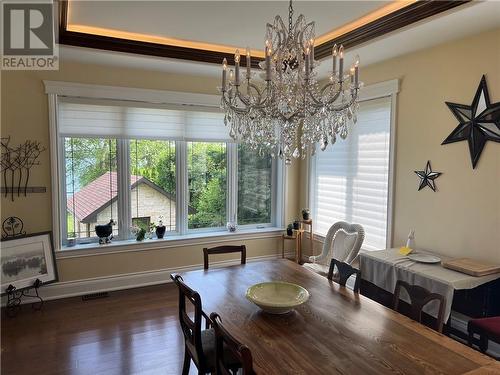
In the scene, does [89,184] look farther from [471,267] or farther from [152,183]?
[471,267]

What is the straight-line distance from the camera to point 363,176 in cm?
420

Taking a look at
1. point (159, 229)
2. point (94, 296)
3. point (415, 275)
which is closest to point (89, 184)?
point (159, 229)

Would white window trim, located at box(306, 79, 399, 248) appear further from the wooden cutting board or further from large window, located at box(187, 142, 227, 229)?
large window, located at box(187, 142, 227, 229)

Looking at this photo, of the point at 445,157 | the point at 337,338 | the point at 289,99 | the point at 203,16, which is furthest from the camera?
the point at 445,157

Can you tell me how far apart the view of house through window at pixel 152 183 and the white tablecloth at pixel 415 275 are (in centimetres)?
263

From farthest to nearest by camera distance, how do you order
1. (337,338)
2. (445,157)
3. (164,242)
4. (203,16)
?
(164,242) → (445,157) → (203,16) → (337,338)

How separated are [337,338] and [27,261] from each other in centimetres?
338

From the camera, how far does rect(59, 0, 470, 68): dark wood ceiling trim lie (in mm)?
2674

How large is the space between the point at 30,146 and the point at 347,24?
3525 millimetres

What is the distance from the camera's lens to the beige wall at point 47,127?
12.0 ft

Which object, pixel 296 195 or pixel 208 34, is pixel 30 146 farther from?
pixel 296 195

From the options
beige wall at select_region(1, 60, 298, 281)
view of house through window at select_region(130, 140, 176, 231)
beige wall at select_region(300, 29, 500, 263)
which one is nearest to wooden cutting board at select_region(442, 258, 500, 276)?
beige wall at select_region(300, 29, 500, 263)

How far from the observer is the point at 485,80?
2.90 metres

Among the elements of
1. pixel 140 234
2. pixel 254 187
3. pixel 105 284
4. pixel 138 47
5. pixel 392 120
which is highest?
pixel 138 47
